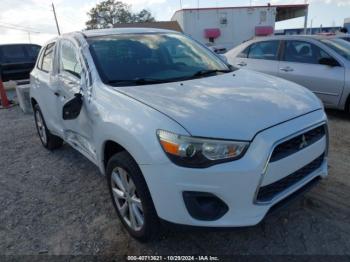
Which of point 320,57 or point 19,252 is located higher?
point 320,57

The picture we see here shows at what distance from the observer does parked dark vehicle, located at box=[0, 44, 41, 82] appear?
11.9m

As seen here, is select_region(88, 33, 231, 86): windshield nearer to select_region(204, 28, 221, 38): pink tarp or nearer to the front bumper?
the front bumper

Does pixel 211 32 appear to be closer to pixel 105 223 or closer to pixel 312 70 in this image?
pixel 312 70

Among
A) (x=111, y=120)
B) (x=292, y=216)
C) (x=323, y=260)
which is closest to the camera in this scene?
(x=323, y=260)

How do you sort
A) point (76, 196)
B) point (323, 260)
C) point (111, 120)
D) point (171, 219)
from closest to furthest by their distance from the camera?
point (171, 219) < point (323, 260) < point (111, 120) < point (76, 196)

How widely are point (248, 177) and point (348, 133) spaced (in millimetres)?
3501

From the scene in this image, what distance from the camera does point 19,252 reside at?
8.48 feet

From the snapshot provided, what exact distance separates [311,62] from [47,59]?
4490 mm

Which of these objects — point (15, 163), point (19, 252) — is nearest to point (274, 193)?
point (19, 252)

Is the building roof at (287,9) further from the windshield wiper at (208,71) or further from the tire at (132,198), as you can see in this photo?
the tire at (132,198)

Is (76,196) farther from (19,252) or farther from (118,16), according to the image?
(118,16)

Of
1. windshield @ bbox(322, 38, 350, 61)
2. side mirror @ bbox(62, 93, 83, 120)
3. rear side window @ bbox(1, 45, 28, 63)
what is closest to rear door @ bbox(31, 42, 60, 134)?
side mirror @ bbox(62, 93, 83, 120)

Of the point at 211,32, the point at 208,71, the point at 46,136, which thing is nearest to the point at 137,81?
the point at 208,71

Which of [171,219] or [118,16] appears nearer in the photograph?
[171,219]
